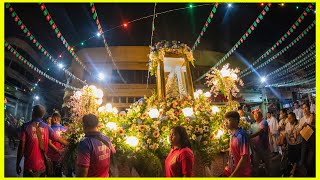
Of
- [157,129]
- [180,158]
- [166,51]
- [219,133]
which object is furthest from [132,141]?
[166,51]

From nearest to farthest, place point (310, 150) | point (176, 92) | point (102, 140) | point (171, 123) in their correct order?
point (102, 140) → point (171, 123) → point (310, 150) → point (176, 92)

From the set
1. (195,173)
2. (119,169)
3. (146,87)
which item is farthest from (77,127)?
(146,87)

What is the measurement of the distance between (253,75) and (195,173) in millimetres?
20677

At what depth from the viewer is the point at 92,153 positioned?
302 centimetres

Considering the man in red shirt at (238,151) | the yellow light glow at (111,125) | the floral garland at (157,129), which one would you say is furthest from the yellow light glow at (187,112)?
the man in red shirt at (238,151)

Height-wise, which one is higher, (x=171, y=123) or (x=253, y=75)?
(x=253, y=75)

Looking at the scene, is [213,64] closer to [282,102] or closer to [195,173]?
[282,102]

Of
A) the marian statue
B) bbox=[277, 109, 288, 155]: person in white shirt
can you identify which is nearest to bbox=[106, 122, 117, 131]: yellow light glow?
the marian statue

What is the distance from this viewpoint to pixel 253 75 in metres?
23.7

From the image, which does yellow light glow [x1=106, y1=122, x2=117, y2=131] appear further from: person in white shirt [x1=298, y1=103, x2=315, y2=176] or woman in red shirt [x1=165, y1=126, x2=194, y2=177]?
person in white shirt [x1=298, y1=103, x2=315, y2=176]

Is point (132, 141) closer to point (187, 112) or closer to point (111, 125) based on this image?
point (111, 125)

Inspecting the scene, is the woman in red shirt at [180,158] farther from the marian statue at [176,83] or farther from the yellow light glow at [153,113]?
the marian statue at [176,83]

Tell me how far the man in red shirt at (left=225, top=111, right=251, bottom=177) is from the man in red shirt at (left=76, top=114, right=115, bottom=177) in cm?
201

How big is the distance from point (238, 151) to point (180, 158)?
A: 1126mm
